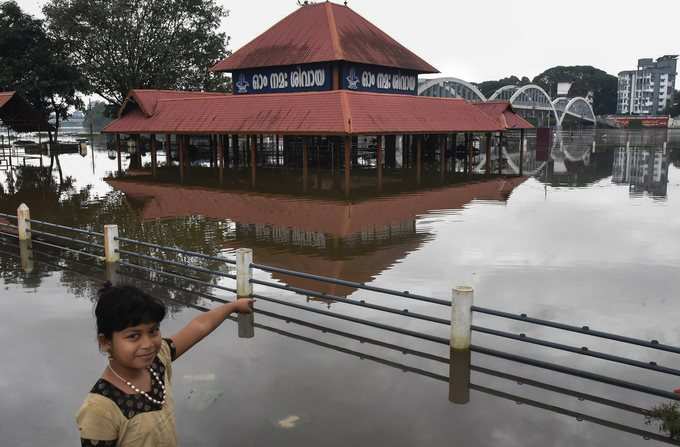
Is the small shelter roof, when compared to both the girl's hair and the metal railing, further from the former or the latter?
the girl's hair

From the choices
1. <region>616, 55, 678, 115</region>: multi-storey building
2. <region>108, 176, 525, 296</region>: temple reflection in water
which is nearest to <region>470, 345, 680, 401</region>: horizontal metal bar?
<region>108, 176, 525, 296</region>: temple reflection in water

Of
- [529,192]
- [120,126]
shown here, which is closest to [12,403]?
[529,192]

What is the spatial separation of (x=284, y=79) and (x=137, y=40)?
22.1 m

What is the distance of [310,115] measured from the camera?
27938 millimetres

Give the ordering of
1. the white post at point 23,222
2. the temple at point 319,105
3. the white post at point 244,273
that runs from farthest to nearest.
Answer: the temple at point 319,105 → the white post at point 23,222 → the white post at point 244,273

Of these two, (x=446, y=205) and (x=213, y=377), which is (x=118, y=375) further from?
(x=446, y=205)

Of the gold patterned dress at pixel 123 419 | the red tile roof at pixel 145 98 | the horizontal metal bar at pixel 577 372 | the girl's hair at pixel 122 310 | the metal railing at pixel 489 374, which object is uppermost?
the red tile roof at pixel 145 98

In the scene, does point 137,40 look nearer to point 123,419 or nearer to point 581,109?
point 123,419

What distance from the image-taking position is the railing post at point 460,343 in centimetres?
711

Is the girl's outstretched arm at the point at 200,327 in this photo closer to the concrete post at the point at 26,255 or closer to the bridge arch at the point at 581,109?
the concrete post at the point at 26,255

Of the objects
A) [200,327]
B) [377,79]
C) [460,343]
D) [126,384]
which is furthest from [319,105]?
[126,384]

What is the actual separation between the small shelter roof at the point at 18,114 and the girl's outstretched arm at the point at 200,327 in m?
45.1

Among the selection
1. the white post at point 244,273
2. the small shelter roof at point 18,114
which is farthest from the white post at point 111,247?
the small shelter roof at point 18,114

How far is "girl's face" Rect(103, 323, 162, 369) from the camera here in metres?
2.80
